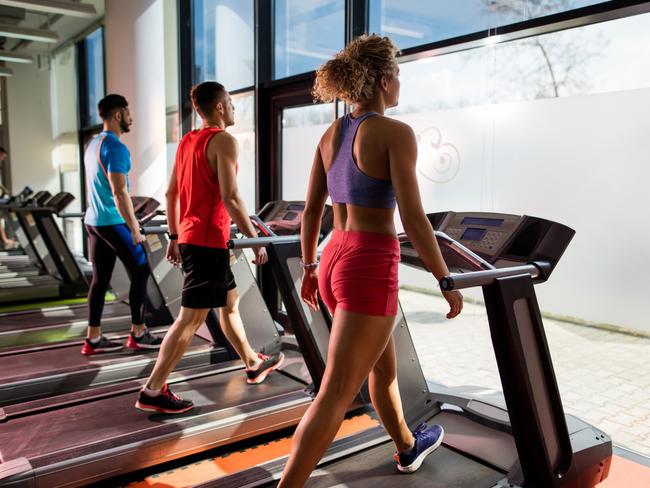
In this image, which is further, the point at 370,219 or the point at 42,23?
the point at 42,23

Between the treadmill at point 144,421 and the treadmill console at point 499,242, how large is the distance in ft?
2.43

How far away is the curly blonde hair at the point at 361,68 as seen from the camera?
1718 millimetres

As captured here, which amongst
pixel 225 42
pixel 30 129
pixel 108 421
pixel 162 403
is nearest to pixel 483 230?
pixel 162 403

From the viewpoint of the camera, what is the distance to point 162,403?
276 centimetres

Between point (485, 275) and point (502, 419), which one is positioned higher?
point (485, 275)

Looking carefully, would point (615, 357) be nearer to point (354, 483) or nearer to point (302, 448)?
point (354, 483)

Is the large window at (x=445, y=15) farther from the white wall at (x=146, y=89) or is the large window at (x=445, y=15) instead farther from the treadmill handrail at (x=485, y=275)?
the white wall at (x=146, y=89)

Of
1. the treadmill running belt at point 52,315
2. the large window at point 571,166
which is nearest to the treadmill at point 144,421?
the large window at point 571,166

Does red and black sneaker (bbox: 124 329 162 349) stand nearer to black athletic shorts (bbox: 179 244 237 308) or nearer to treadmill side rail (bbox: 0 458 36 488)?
black athletic shorts (bbox: 179 244 237 308)

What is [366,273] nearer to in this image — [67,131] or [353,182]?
[353,182]

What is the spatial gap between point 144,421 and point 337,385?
142 centimetres

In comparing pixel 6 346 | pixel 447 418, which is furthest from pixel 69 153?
pixel 447 418

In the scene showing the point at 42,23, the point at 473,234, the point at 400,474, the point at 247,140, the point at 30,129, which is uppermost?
the point at 42,23

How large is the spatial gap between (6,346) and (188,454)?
8.49 ft
